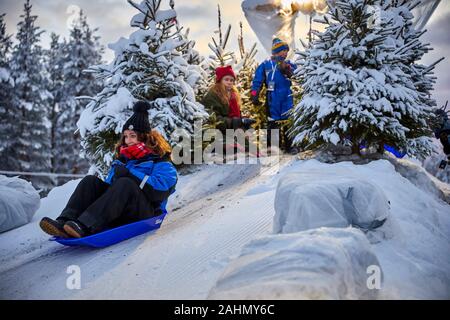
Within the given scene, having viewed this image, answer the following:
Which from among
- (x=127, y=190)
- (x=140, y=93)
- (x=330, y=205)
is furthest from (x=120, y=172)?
(x=140, y=93)

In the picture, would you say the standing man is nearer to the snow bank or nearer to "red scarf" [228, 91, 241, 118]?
"red scarf" [228, 91, 241, 118]

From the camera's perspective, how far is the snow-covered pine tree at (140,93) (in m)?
5.46

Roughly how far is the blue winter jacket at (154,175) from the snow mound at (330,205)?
4.57ft

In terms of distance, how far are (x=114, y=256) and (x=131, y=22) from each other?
4668 millimetres

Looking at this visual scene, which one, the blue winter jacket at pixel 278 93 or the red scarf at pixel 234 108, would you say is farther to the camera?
the blue winter jacket at pixel 278 93

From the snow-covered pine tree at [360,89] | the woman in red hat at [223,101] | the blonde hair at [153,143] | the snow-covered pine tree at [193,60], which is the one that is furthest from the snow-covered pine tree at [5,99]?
the snow-covered pine tree at [360,89]

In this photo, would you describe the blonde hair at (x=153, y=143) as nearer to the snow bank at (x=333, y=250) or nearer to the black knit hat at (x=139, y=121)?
the black knit hat at (x=139, y=121)

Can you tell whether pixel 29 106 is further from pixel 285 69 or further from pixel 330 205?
pixel 330 205

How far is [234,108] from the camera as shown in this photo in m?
6.80

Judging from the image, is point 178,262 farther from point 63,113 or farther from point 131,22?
point 63,113

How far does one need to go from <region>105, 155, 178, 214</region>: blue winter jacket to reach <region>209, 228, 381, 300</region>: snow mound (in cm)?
182

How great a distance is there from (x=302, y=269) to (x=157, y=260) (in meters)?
1.40
